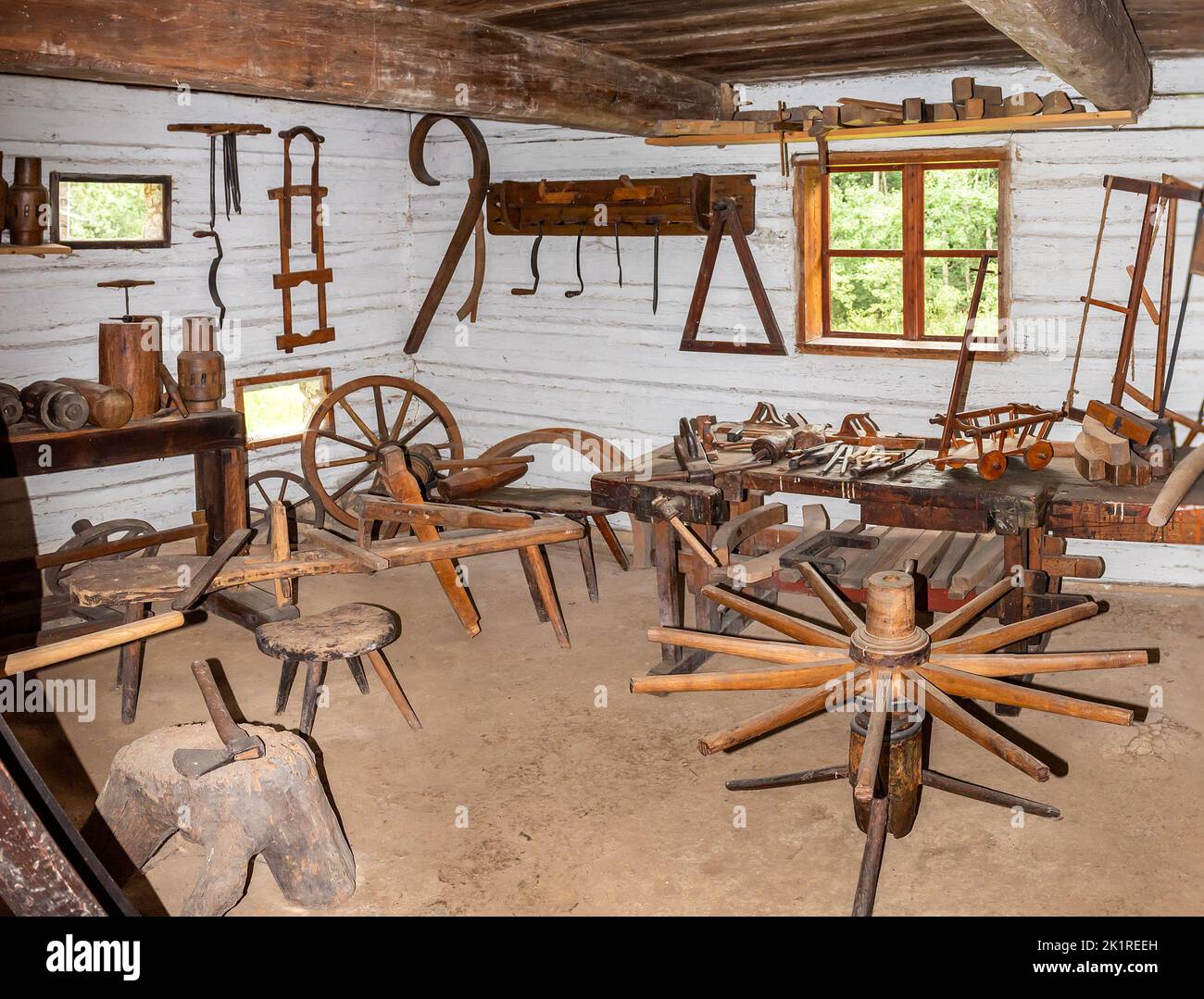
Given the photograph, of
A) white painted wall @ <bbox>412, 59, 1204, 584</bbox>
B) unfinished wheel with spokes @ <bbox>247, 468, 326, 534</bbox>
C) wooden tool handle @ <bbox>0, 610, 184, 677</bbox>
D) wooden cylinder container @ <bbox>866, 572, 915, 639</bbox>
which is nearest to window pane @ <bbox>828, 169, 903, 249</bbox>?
white painted wall @ <bbox>412, 59, 1204, 584</bbox>

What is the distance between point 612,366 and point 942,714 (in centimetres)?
522

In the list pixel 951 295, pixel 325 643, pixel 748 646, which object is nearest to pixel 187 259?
pixel 325 643

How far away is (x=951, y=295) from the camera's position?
23.2 ft

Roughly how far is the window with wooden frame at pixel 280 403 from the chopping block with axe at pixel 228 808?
4320 mm

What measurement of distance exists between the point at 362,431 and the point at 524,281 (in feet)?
5.07

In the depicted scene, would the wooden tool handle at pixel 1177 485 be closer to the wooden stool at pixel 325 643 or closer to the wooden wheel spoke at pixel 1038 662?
the wooden wheel spoke at pixel 1038 662

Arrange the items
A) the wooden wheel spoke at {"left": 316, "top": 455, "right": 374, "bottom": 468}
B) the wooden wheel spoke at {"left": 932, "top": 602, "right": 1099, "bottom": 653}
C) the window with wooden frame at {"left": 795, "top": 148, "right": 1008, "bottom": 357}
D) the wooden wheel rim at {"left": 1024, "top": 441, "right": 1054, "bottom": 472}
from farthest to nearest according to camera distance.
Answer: the wooden wheel spoke at {"left": 316, "top": 455, "right": 374, "bottom": 468} → the window with wooden frame at {"left": 795, "top": 148, "right": 1008, "bottom": 357} → the wooden wheel rim at {"left": 1024, "top": 441, "right": 1054, "bottom": 472} → the wooden wheel spoke at {"left": 932, "top": 602, "right": 1099, "bottom": 653}

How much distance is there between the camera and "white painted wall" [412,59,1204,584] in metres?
6.35

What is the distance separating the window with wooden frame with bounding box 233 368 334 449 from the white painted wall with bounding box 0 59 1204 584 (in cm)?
Result: 10

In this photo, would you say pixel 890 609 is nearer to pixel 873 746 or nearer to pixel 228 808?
pixel 873 746

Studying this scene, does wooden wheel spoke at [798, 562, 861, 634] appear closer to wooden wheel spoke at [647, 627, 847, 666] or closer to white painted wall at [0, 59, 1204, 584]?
wooden wheel spoke at [647, 627, 847, 666]

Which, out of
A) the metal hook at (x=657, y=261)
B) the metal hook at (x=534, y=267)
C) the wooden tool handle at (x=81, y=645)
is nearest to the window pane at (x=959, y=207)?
the metal hook at (x=657, y=261)

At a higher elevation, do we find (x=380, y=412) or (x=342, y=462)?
(x=380, y=412)

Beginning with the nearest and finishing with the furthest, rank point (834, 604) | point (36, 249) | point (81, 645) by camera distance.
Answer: point (81, 645) → point (834, 604) → point (36, 249)
